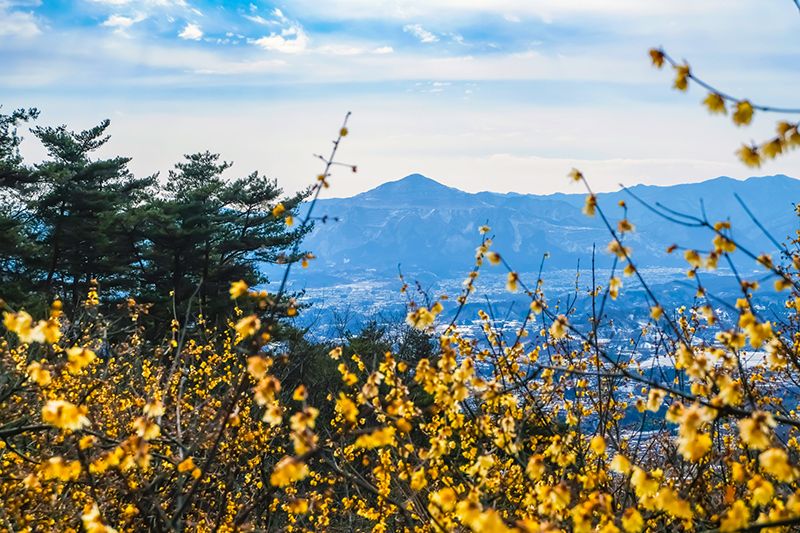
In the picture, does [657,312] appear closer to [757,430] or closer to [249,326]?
[757,430]

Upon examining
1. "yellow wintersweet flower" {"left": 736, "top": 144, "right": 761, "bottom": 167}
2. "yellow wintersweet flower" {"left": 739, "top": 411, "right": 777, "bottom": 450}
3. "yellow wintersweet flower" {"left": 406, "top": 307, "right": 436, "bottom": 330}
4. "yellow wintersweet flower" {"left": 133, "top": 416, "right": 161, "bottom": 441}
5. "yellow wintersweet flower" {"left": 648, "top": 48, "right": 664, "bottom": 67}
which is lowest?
"yellow wintersweet flower" {"left": 133, "top": 416, "right": 161, "bottom": 441}

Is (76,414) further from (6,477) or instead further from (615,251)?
(6,477)

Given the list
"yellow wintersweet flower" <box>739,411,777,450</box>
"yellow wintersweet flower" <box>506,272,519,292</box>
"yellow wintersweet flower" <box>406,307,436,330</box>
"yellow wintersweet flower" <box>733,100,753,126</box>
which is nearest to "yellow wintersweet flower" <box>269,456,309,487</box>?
"yellow wintersweet flower" <box>406,307,436,330</box>

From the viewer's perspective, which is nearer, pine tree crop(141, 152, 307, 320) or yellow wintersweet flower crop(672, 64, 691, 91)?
yellow wintersweet flower crop(672, 64, 691, 91)

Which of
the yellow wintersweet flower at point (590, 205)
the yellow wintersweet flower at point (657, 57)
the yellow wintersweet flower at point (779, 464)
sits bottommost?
the yellow wintersweet flower at point (779, 464)

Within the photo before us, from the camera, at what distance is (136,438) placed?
2.99 m

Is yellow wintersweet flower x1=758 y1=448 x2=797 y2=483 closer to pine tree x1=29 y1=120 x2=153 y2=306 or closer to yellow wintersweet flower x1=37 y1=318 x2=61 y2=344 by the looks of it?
yellow wintersweet flower x1=37 y1=318 x2=61 y2=344

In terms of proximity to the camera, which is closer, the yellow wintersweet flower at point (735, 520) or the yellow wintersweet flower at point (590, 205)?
the yellow wintersweet flower at point (735, 520)

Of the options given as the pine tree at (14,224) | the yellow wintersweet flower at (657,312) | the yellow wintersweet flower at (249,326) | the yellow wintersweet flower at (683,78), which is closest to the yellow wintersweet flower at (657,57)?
the yellow wintersweet flower at (683,78)

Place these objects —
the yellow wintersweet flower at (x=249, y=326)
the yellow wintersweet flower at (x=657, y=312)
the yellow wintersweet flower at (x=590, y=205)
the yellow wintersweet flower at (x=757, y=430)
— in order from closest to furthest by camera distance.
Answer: the yellow wintersweet flower at (x=757, y=430) < the yellow wintersweet flower at (x=249, y=326) < the yellow wintersweet flower at (x=657, y=312) < the yellow wintersweet flower at (x=590, y=205)

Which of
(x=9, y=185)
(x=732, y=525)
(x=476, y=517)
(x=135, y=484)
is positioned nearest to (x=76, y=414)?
(x=476, y=517)

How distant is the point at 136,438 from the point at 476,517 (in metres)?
1.72

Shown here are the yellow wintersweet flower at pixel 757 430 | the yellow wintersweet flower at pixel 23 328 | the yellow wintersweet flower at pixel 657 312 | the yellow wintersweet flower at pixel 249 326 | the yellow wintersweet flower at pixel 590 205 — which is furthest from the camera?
the yellow wintersweet flower at pixel 590 205

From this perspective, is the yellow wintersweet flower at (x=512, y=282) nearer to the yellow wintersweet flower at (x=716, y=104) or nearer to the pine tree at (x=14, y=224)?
the yellow wintersweet flower at (x=716, y=104)
